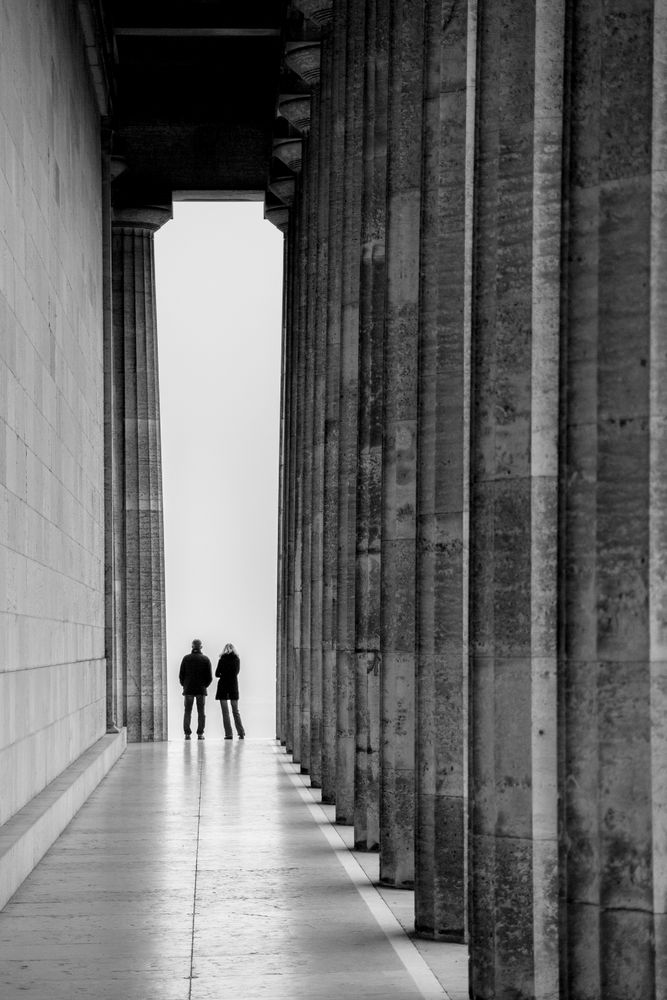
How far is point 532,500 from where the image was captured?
9.29 m

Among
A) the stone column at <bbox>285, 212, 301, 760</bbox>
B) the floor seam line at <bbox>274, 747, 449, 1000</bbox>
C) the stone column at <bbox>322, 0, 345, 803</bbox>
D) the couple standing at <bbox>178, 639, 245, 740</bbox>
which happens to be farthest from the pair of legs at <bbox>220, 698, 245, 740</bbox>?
the floor seam line at <bbox>274, 747, 449, 1000</bbox>

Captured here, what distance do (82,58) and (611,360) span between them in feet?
66.2

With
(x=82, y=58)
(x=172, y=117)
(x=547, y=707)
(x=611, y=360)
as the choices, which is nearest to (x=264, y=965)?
(x=547, y=707)

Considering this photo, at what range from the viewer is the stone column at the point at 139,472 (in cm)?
3512

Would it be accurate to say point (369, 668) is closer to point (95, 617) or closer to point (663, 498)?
point (663, 498)

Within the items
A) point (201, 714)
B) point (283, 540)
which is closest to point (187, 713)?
point (201, 714)

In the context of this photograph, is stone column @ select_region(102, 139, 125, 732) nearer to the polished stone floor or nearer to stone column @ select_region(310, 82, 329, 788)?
stone column @ select_region(310, 82, 329, 788)

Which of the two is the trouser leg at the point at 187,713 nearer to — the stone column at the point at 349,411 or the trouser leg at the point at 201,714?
the trouser leg at the point at 201,714

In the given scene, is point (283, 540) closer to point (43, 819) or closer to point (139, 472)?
point (139, 472)

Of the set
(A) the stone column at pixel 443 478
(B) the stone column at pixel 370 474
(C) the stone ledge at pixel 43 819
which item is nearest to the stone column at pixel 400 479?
(A) the stone column at pixel 443 478

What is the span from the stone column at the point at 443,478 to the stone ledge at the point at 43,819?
357 centimetres

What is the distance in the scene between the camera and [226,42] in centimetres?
3169

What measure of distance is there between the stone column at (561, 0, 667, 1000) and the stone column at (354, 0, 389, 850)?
8.07m

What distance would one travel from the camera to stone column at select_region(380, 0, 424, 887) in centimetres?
1383
